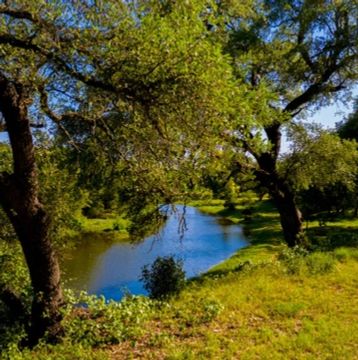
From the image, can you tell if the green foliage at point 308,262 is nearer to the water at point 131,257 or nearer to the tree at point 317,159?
the tree at point 317,159

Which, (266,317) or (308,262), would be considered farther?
(308,262)

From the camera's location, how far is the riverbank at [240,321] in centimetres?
895

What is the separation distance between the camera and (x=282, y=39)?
19.1 metres

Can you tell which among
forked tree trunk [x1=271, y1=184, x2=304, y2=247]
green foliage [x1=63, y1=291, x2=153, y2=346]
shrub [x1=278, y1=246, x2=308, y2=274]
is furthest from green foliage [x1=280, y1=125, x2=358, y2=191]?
green foliage [x1=63, y1=291, x2=153, y2=346]

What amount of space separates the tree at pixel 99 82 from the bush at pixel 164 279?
16.1 ft

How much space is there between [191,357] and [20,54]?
6.57 meters

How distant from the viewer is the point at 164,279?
1444 cm

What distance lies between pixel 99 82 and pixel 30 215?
357 centimetres

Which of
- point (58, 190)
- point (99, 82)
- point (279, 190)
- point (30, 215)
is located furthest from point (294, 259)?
point (99, 82)

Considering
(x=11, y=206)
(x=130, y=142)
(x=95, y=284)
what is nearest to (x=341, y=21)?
(x=130, y=142)

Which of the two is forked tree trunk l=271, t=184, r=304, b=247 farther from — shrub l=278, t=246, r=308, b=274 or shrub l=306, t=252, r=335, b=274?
shrub l=306, t=252, r=335, b=274

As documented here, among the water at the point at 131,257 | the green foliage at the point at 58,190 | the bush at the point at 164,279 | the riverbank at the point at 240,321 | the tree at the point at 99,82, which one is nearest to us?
the tree at the point at 99,82

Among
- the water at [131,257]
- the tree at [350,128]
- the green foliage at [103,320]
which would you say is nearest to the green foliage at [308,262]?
the green foliage at [103,320]

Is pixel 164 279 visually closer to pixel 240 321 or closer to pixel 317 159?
pixel 240 321
